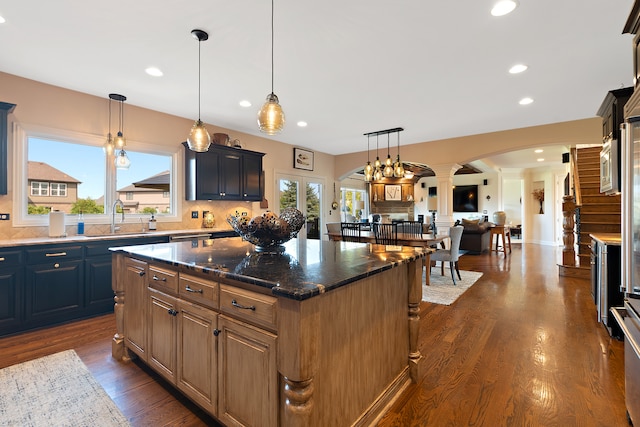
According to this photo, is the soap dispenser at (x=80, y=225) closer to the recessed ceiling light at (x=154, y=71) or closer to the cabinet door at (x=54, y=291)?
the cabinet door at (x=54, y=291)

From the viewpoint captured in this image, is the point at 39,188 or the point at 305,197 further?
the point at 305,197

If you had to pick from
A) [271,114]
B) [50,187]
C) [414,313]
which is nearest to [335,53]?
[271,114]

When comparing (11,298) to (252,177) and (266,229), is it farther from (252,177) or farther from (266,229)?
(252,177)

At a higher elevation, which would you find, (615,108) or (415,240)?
(615,108)

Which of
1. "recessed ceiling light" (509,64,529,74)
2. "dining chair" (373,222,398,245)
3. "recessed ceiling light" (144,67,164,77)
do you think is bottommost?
"dining chair" (373,222,398,245)

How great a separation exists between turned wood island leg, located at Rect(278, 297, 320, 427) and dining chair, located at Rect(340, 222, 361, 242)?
3.82m

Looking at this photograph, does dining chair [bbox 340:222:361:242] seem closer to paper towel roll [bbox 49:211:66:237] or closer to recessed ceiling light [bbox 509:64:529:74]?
recessed ceiling light [bbox 509:64:529:74]

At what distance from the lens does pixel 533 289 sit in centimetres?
438

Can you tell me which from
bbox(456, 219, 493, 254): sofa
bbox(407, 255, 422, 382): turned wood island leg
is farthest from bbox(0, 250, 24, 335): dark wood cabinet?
bbox(456, 219, 493, 254): sofa

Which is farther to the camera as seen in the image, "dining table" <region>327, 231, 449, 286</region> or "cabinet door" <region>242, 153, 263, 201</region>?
"cabinet door" <region>242, 153, 263, 201</region>

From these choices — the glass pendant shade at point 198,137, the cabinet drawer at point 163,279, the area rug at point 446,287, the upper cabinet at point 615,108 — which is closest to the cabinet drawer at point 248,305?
the cabinet drawer at point 163,279

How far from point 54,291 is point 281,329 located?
324cm

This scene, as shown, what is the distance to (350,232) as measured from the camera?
208 inches

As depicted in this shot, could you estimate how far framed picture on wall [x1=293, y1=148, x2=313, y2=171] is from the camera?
6.77m
